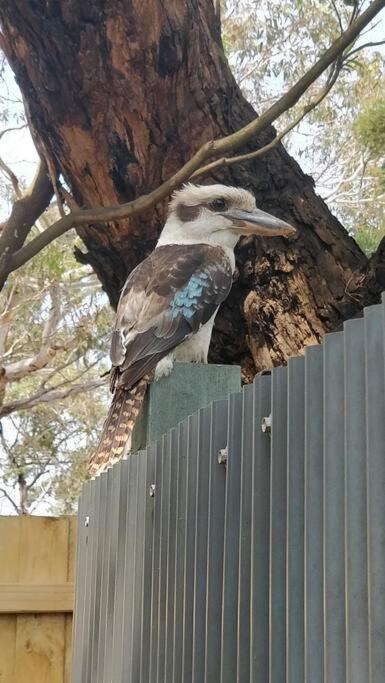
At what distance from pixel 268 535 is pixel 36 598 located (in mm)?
2280

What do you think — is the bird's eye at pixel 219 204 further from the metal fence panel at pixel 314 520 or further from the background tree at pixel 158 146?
the metal fence panel at pixel 314 520

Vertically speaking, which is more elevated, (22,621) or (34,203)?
(34,203)

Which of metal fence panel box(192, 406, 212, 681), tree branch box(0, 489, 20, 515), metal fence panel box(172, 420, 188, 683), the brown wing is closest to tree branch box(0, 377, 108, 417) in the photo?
tree branch box(0, 489, 20, 515)

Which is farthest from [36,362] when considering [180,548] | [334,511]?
[334,511]

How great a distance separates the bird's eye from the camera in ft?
11.4

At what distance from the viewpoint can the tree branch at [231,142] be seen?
3119 mm

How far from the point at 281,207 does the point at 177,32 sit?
0.80 meters

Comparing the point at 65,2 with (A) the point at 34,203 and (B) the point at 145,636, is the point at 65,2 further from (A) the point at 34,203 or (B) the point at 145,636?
(B) the point at 145,636

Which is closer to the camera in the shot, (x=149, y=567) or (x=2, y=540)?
(x=149, y=567)

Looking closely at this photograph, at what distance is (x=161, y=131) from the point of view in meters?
3.83

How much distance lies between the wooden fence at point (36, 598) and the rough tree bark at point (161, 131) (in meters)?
0.96

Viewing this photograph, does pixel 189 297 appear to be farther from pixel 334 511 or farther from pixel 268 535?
pixel 334 511

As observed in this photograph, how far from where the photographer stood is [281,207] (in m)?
3.78

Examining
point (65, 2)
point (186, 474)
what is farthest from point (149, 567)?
point (65, 2)
